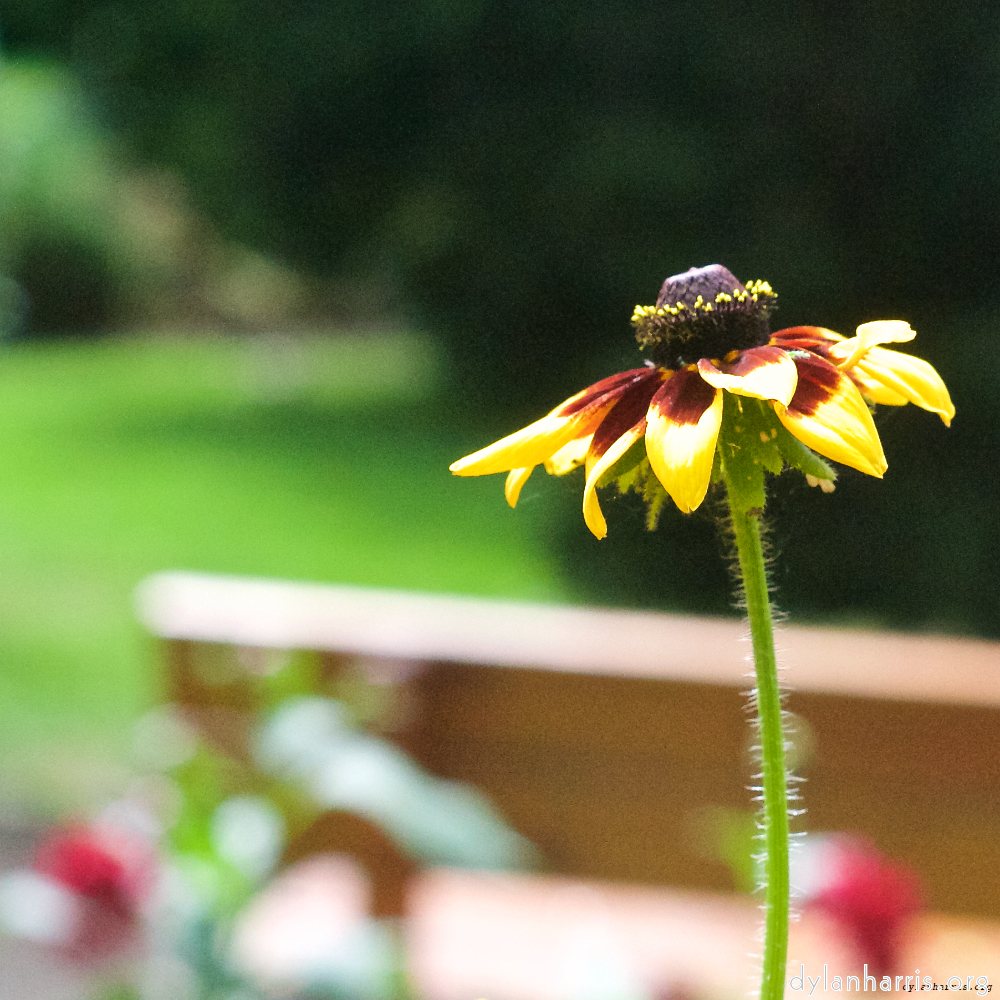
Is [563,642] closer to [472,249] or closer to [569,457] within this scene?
[569,457]

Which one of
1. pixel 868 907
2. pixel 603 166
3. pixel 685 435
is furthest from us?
pixel 603 166

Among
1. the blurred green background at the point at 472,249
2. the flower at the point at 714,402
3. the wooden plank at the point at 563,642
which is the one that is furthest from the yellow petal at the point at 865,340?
the blurred green background at the point at 472,249

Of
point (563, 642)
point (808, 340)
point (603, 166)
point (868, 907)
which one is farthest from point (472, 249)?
point (808, 340)

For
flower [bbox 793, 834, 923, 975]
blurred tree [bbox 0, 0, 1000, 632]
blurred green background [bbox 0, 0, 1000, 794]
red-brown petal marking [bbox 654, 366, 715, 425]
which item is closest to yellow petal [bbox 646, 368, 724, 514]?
red-brown petal marking [bbox 654, 366, 715, 425]

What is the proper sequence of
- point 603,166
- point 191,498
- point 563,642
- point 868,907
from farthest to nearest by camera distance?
point 191,498 → point 603,166 → point 563,642 → point 868,907

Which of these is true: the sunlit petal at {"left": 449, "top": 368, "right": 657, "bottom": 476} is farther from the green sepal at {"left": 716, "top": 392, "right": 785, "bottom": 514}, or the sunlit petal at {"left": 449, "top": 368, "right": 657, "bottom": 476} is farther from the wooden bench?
the wooden bench
